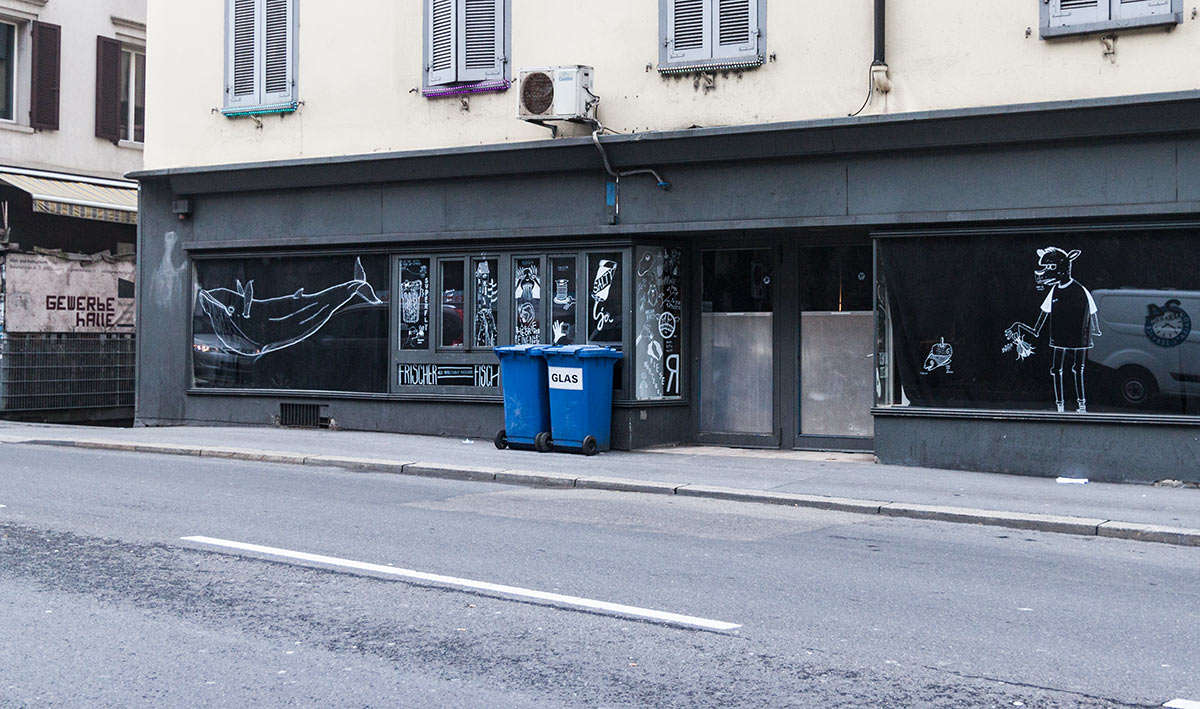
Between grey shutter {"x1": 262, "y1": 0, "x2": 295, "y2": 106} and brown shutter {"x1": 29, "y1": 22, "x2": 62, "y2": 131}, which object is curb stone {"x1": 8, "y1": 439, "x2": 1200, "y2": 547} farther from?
brown shutter {"x1": 29, "y1": 22, "x2": 62, "y2": 131}

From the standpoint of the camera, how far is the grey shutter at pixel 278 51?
17750mm

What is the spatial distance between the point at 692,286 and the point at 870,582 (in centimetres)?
853

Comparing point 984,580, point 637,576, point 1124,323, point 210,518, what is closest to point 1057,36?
point 1124,323

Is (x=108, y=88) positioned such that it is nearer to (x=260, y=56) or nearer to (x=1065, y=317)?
(x=260, y=56)

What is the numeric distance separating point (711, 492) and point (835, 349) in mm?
3954

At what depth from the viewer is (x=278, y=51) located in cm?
1786

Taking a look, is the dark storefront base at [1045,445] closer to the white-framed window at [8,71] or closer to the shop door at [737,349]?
the shop door at [737,349]

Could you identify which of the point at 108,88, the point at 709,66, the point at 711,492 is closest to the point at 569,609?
the point at 711,492

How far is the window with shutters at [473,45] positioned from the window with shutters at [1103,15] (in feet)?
21.1

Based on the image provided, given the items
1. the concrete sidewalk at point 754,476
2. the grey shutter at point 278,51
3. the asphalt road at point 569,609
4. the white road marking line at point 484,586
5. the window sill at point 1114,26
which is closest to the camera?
the asphalt road at point 569,609

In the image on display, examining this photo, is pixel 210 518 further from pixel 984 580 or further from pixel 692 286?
pixel 692 286

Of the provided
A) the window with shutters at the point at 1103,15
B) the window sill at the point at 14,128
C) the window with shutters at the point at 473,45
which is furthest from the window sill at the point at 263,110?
the window with shutters at the point at 1103,15

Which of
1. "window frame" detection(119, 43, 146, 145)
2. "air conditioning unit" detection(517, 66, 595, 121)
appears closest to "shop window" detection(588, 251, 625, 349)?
"air conditioning unit" detection(517, 66, 595, 121)

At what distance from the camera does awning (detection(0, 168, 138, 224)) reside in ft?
72.5
